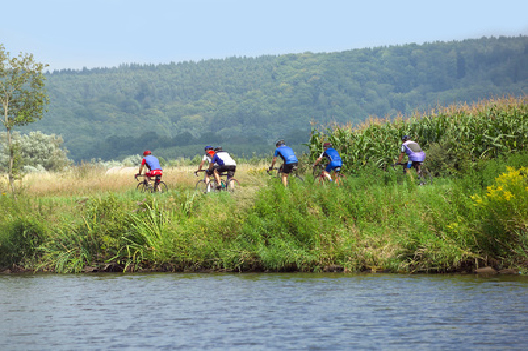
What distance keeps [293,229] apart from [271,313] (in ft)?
17.7

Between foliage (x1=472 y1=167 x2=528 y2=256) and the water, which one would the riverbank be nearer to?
foliage (x1=472 y1=167 x2=528 y2=256)

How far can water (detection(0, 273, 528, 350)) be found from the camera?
1096cm

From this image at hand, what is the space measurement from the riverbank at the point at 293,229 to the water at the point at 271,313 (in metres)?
0.67

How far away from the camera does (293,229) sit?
60.3 ft

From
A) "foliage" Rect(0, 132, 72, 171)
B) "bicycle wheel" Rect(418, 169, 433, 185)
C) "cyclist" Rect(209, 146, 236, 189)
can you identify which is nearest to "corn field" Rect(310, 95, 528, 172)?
"bicycle wheel" Rect(418, 169, 433, 185)

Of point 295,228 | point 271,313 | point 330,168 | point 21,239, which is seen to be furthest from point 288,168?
point 271,313

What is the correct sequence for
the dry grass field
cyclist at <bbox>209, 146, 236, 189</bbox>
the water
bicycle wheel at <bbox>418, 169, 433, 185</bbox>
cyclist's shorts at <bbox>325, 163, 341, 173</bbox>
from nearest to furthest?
the water, bicycle wheel at <bbox>418, 169, 433, 185</bbox>, cyclist's shorts at <bbox>325, 163, 341, 173</bbox>, cyclist at <bbox>209, 146, 236, 189</bbox>, the dry grass field

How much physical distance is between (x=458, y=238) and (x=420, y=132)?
1908 cm

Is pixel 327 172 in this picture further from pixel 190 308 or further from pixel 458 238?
pixel 190 308

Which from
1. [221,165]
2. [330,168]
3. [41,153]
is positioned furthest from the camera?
[41,153]

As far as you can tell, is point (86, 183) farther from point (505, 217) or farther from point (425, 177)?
point (505, 217)

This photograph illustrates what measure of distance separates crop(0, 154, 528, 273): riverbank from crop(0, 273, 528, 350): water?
669 mm

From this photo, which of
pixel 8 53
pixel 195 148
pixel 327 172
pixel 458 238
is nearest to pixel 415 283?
pixel 458 238

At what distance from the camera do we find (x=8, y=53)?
37406mm
